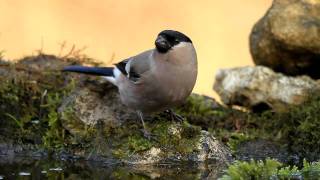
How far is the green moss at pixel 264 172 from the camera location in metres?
4.50

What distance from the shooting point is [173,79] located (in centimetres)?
601

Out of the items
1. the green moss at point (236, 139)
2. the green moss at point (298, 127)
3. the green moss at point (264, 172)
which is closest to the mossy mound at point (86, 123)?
the green moss at point (236, 139)

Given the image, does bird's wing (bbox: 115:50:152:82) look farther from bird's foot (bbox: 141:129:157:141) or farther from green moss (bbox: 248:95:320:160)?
green moss (bbox: 248:95:320:160)

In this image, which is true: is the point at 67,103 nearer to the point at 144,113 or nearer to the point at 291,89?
the point at 144,113

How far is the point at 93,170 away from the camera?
5.58 meters

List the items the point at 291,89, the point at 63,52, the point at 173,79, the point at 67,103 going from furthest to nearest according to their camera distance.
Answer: the point at 63,52, the point at 291,89, the point at 67,103, the point at 173,79

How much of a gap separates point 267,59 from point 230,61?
131 inches

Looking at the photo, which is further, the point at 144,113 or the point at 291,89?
the point at 291,89

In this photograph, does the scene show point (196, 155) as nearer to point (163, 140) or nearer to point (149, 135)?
point (163, 140)

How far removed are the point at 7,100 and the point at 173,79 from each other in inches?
59.2

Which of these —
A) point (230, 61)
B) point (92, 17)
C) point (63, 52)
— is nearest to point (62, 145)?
point (63, 52)

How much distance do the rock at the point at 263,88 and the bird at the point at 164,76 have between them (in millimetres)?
1023

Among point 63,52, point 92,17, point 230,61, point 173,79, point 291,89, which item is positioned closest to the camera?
point 173,79

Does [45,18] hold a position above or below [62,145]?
above
